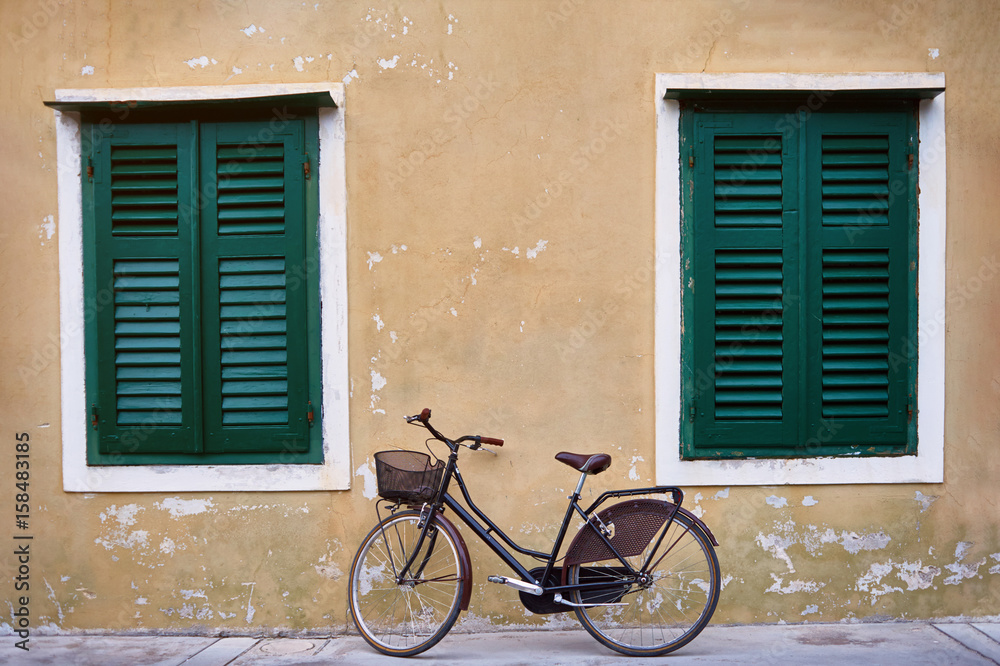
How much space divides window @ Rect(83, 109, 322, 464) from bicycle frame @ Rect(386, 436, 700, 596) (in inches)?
32.4

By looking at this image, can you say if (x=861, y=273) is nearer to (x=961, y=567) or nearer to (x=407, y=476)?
(x=961, y=567)

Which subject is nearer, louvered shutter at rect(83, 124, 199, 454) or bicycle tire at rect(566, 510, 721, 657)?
bicycle tire at rect(566, 510, 721, 657)

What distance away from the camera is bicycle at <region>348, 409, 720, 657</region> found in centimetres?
405

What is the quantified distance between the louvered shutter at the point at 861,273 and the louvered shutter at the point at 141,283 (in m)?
3.52

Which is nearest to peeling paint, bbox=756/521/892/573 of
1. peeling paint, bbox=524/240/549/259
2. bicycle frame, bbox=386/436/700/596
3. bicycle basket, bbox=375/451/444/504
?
bicycle frame, bbox=386/436/700/596

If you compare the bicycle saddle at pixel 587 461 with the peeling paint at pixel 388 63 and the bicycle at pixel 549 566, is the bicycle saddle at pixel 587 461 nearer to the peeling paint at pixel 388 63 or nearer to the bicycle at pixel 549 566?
the bicycle at pixel 549 566

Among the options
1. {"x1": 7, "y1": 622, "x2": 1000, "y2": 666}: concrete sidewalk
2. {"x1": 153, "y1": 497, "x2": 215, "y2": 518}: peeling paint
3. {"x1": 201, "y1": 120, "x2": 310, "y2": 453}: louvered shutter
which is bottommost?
{"x1": 7, "y1": 622, "x2": 1000, "y2": 666}: concrete sidewalk

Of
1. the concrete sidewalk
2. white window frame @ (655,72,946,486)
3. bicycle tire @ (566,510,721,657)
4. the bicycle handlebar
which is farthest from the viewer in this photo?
white window frame @ (655,72,946,486)

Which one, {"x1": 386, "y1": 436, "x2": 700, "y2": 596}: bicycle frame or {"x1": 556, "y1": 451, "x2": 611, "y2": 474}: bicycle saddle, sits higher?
{"x1": 556, "y1": 451, "x2": 611, "y2": 474}: bicycle saddle

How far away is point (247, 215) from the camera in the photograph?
14.9 ft

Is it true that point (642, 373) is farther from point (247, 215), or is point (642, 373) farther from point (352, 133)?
point (247, 215)

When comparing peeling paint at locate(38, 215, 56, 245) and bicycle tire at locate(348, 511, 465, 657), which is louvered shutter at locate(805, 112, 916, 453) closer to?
bicycle tire at locate(348, 511, 465, 657)

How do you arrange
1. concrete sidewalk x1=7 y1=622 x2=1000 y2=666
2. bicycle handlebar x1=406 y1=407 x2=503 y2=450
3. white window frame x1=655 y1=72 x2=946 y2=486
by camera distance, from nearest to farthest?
concrete sidewalk x1=7 y1=622 x2=1000 y2=666, bicycle handlebar x1=406 y1=407 x2=503 y2=450, white window frame x1=655 y1=72 x2=946 y2=486

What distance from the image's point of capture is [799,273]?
4.48 meters
